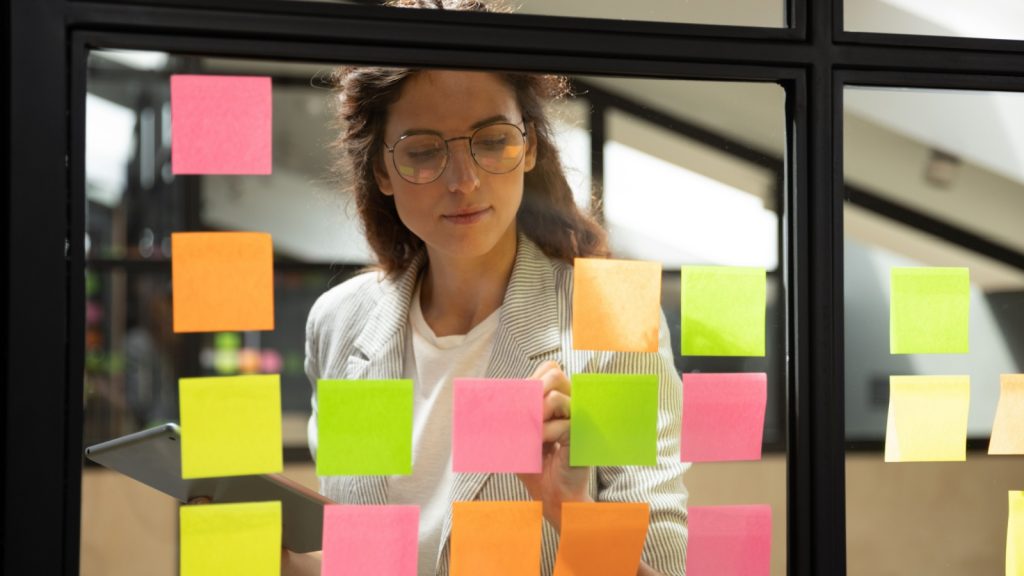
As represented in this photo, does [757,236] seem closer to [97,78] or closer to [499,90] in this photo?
[499,90]

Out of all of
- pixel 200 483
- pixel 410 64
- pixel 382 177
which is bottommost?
pixel 200 483

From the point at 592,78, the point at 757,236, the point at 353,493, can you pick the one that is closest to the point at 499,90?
the point at 592,78

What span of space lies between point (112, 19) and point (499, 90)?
0.45 m

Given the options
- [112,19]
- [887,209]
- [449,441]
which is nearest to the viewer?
[112,19]

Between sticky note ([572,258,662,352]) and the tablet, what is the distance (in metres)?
0.38

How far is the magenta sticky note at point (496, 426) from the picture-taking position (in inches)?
46.9

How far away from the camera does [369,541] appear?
46.1 inches

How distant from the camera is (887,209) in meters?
1.32

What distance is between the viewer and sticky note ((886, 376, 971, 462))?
1334mm

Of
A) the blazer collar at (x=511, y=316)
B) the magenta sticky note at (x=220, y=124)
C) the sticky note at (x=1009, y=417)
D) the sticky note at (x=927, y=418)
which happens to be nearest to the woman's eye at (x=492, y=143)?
the blazer collar at (x=511, y=316)

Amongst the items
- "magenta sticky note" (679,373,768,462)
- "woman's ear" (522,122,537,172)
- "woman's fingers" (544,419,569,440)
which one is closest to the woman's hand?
"woman's fingers" (544,419,569,440)

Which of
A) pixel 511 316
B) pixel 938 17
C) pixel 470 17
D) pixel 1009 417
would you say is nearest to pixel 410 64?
pixel 470 17

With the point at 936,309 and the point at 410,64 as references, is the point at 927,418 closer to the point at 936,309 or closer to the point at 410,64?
the point at 936,309

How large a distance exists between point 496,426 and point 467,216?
0.27m
